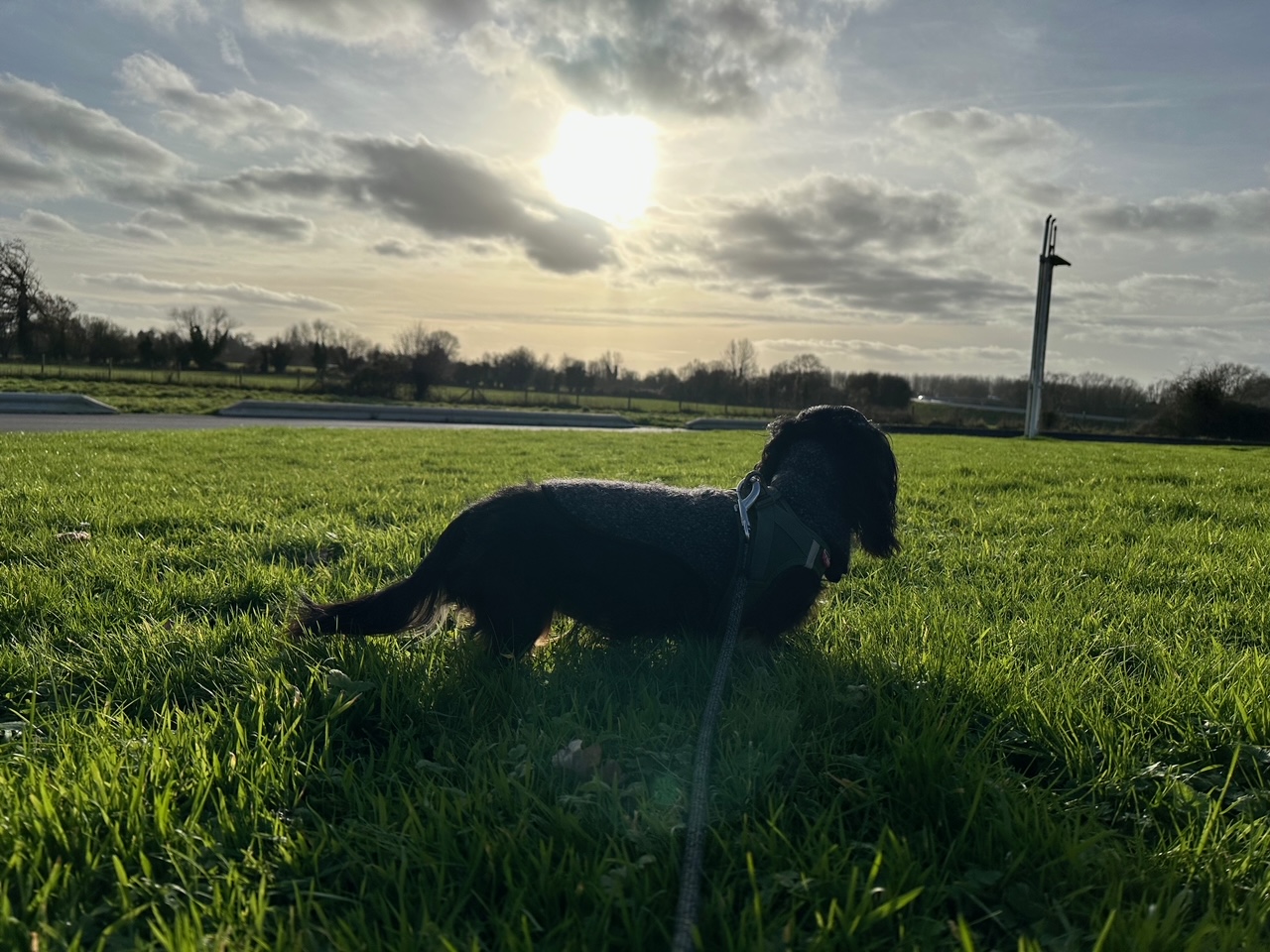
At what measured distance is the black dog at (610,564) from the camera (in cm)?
301

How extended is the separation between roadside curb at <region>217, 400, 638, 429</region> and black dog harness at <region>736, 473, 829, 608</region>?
26093 millimetres

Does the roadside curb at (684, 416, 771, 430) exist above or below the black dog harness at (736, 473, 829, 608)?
above

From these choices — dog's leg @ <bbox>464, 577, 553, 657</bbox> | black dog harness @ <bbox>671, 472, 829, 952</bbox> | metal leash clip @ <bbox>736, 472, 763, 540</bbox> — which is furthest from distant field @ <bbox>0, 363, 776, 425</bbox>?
black dog harness @ <bbox>671, 472, 829, 952</bbox>

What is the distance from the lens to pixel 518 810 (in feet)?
6.48

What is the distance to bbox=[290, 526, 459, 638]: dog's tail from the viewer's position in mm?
3041

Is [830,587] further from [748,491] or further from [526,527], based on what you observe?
[526,527]

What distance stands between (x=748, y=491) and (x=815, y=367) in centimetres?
5371

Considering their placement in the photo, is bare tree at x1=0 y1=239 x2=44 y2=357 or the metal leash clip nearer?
the metal leash clip

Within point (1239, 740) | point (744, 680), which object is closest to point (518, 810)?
point (744, 680)

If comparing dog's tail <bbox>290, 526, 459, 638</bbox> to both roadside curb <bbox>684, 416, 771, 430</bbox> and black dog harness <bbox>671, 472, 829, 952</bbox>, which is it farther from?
roadside curb <bbox>684, 416, 771, 430</bbox>

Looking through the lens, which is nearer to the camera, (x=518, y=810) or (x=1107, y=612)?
(x=518, y=810)

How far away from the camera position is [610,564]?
3064 millimetres

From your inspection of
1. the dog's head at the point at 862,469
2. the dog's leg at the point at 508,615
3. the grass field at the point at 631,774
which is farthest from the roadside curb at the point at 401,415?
the dog's leg at the point at 508,615

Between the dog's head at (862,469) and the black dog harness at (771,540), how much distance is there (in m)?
0.34
